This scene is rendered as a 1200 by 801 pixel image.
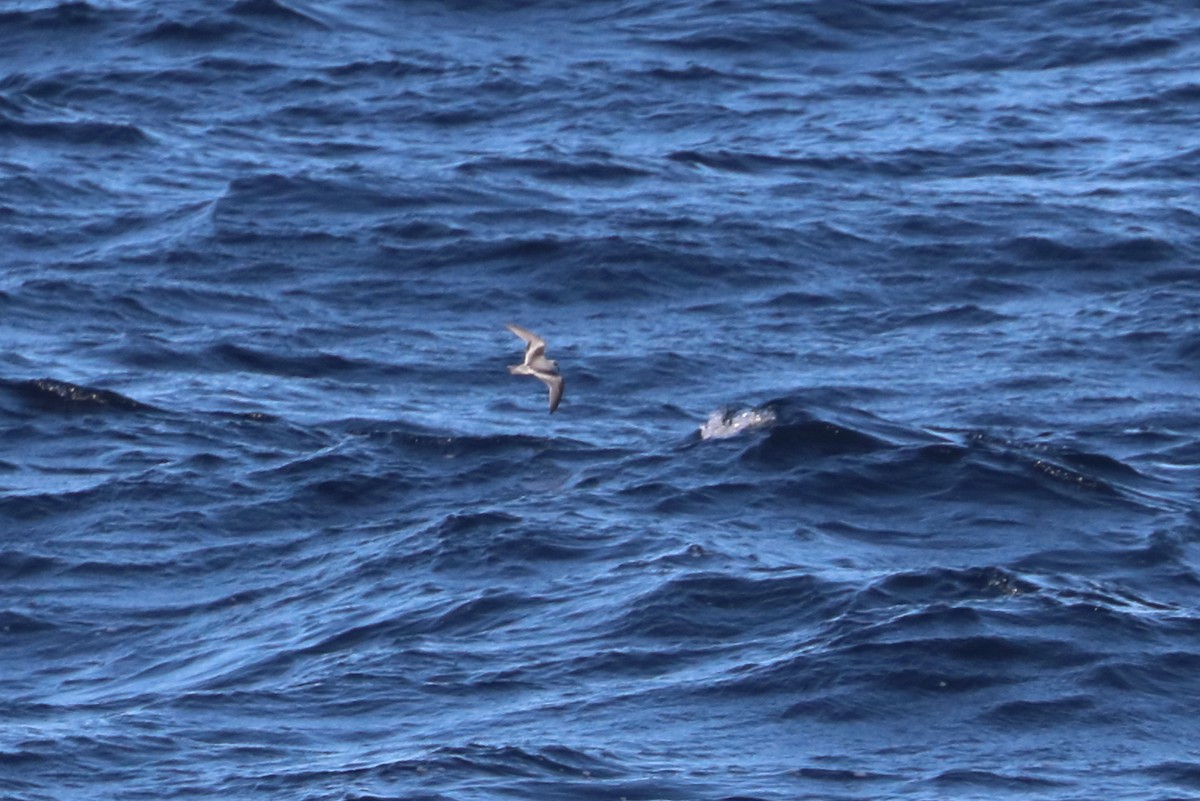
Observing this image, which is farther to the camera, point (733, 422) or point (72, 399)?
point (72, 399)

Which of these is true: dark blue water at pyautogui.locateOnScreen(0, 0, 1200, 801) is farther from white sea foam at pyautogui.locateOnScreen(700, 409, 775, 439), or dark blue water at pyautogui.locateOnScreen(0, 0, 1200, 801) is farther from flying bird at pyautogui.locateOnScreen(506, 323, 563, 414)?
flying bird at pyautogui.locateOnScreen(506, 323, 563, 414)

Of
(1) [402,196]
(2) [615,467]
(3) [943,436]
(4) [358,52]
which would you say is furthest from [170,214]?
(3) [943,436]

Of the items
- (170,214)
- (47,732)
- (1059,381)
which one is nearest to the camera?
(47,732)

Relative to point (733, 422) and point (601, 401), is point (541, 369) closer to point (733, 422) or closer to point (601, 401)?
point (733, 422)

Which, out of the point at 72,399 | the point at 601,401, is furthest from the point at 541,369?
the point at 72,399

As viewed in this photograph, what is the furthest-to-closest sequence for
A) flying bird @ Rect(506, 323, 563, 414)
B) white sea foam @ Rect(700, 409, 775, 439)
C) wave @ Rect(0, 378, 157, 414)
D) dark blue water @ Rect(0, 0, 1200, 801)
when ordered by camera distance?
1. wave @ Rect(0, 378, 157, 414)
2. white sea foam @ Rect(700, 409, 775, 439)
3. flying bird @ Rect(506, 323, 563, 414)
4. dark blue water @ Rect(0, 0, 1200, 801)

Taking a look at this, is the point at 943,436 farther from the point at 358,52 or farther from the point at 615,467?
the point at 358,52

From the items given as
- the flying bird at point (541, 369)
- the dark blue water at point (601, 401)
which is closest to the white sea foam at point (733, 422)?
the dark blue water at point (601, 401)

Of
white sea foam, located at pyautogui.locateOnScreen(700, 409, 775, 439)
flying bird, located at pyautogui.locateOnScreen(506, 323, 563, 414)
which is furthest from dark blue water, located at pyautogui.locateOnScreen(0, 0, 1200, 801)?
flying bird, located at pyautogui.locateOnScreen(506, 323, 563, 414)

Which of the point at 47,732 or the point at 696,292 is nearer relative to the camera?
the point at 47,732
